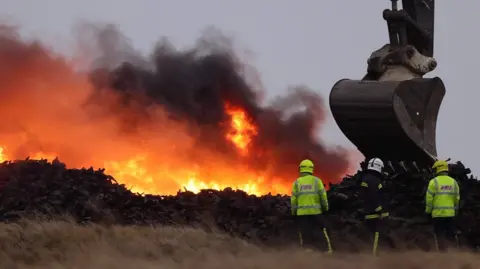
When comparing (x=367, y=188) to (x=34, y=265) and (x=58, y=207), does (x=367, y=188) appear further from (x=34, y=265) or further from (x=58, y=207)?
(x=58, y=207)

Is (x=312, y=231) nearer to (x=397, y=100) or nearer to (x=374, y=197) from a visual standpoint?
(x=374, y=197)

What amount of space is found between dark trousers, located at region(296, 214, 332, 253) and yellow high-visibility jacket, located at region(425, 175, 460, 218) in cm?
199

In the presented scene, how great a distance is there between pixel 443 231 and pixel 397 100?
366 centimetres

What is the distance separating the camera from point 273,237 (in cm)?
1581

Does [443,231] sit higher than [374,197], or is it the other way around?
[374,197]

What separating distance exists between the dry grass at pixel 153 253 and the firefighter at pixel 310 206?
36cm

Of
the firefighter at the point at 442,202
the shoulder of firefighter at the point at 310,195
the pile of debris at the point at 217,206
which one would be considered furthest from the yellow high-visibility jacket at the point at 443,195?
the shoulder of firefighter at the point at 310,195

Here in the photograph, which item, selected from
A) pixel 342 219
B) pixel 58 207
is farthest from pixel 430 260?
pixel 58 207

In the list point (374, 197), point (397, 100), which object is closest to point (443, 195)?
point (374, 197)

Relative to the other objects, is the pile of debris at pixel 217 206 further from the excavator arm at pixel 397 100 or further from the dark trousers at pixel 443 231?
the excavator arm at pixel 397 100

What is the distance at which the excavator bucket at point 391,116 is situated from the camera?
1605 centimetres

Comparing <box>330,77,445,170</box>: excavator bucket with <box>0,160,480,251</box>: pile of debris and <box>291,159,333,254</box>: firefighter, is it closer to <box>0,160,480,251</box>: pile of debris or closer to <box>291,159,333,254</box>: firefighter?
<box>0,160,480,251</box>: pile of debris

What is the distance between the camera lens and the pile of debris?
587 inches

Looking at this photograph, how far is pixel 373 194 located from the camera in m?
12.8
